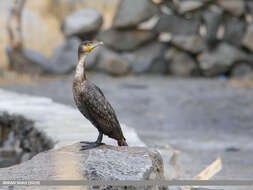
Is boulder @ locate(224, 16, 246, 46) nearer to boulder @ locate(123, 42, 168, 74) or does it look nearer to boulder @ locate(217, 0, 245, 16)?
boulder @ locate(217, 0, 245, 16)

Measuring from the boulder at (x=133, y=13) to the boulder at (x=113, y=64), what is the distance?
854 millimetres

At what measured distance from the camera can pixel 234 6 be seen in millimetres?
14625

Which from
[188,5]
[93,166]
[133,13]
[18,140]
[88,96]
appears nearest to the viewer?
[93,166]

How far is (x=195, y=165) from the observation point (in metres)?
5.74

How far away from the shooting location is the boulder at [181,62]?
14633 mm

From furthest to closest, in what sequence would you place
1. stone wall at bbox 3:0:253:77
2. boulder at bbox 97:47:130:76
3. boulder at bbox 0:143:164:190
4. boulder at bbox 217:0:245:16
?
boulder at bbox 217:0:245:16 → stone wall at bbox 3:0:253:77 → boulder at bbox 97:47:130:76 → boulder at bbox 0:143:164:190

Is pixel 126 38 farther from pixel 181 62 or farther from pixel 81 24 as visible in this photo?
pixel 181 62

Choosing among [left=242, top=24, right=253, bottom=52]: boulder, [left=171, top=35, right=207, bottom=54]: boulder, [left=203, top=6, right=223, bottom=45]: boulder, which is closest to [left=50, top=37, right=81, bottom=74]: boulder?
[left=171, top=35, right=207, bottom=54]: boulder

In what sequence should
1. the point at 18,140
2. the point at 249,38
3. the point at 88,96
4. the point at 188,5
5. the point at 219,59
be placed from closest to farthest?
the point at 88,96
the point at 18,140
the point at 249,38
the point at 219,59
the point at 188,5

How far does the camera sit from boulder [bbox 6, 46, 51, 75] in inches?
542

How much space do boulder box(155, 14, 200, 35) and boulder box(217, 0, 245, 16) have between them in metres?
0.78

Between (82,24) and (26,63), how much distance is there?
1.88 m

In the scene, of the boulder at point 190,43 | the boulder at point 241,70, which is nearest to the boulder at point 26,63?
the boulder at point 190,43

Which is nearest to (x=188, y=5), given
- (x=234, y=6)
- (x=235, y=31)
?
(x=234, y=6)
